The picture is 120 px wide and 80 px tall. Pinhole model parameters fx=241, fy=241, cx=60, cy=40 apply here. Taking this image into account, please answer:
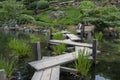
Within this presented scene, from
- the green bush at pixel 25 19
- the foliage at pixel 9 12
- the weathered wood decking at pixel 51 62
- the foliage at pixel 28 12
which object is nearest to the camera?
the weathered wood decking at pixel 51 62

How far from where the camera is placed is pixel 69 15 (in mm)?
25688

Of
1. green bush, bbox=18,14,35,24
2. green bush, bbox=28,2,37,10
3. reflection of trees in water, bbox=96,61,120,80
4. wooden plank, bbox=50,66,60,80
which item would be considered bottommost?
reflection of trees in water, bbox=96,61,120,80

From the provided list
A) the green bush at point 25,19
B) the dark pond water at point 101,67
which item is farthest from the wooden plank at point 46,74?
the green bush at point 25,19

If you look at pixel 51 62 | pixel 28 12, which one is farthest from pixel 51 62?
pixel 28 12

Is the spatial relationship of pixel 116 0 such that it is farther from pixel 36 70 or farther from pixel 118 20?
pixel 36 70

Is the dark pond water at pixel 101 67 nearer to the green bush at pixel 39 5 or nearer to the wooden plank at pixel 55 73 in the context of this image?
the wooden plank at pixel 55 73

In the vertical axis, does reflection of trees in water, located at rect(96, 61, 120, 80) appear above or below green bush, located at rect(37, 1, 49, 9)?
below

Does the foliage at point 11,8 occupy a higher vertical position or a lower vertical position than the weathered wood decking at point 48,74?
higher

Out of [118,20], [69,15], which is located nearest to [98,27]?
[118,20]

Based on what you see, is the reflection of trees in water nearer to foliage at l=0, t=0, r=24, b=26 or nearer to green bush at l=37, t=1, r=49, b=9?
foliage at l=0, t=0, r=24, b=26

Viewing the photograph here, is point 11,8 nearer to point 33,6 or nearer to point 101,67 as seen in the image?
point 33,6

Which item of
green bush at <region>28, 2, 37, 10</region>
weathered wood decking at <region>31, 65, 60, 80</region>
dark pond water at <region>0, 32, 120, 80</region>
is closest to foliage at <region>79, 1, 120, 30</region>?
dark pond water at <region>0, 32, 120, 80</region>

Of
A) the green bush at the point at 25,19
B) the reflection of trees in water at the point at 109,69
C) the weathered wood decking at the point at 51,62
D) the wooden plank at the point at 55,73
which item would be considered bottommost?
the reflection of trees in water at the point at 109,69

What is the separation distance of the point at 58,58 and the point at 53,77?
244cm
